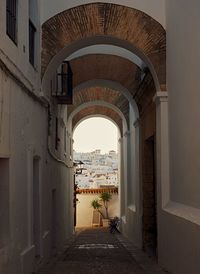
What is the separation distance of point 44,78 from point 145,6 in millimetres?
2714

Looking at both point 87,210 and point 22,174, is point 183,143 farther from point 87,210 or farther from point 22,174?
point 87,210

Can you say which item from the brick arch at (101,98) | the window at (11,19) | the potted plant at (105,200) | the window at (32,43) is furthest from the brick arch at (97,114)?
the window at (11,19)

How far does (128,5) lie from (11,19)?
138 inches

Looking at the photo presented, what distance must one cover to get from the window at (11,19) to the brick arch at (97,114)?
1509cm

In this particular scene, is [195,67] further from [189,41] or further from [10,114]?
[10,114]

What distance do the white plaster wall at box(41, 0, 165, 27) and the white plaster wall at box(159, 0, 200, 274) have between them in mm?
354

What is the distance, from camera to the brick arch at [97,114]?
2380cm

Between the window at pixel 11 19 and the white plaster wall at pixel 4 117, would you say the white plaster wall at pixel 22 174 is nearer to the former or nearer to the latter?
the white plaster wall at pixel 4 117

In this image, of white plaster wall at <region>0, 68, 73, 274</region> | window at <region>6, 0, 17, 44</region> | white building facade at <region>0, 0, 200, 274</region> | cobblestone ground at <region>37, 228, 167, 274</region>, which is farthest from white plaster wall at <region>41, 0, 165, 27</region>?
cobblestone ground at <region>37, 228, 167, 274</region>

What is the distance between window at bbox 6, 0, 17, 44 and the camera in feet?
26.0

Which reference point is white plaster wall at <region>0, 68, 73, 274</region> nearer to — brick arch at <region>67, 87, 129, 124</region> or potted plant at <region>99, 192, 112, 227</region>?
brick arch at <region>67, 87, 129, 124</region>

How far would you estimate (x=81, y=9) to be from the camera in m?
→ 10.8

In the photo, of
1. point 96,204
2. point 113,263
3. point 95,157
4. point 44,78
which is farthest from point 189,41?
point 95,157

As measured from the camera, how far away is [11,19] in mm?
8164
